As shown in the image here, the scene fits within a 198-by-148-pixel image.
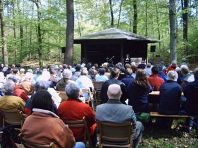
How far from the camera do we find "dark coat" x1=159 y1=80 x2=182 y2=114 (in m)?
8.07

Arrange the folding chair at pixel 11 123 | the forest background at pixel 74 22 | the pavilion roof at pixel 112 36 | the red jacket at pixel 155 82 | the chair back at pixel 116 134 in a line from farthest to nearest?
1. the forest background at pixel 74 22
2. the pavilion roof at pixel 112 36
3. the red jacket at pixel 155 82
4. the folding chair at pixel 11 123
5. the chair back at pixel 116 134

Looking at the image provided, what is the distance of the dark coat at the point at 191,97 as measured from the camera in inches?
313

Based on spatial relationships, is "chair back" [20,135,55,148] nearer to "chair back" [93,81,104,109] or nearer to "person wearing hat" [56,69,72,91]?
"person wearing hat" [56,69,72,91]

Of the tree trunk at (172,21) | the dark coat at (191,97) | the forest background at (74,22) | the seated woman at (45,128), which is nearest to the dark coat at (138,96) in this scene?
the dark coat at (191,97)

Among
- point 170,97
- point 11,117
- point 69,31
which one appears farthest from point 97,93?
point 69,31

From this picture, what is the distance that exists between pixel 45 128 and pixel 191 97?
4442 millimetres

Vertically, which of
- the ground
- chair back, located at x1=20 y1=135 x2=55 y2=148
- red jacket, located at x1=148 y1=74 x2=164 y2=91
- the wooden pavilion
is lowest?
the ground

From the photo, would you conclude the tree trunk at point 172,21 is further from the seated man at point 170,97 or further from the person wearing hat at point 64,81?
the seated man at point 170,97

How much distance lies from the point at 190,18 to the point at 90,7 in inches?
516

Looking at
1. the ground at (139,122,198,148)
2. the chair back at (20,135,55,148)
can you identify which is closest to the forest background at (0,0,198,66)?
the ground at (139,122,198,148)

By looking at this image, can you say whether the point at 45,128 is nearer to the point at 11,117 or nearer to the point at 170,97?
the point at 11,117

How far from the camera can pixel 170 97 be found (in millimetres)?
8070

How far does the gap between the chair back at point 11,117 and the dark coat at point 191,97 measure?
11.9ft

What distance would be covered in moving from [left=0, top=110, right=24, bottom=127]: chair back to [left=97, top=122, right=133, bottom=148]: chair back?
1708 millimetres
